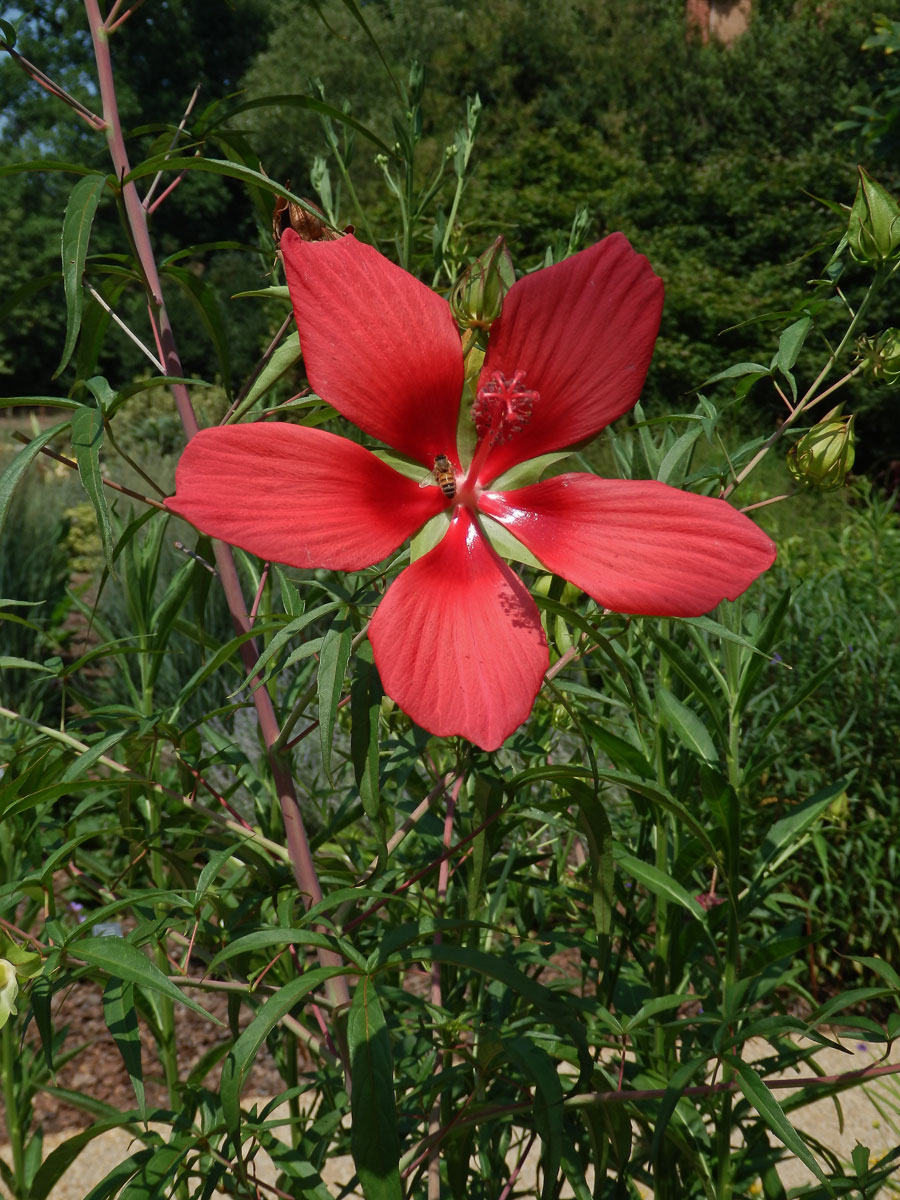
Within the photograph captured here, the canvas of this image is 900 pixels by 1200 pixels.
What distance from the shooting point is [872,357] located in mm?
787

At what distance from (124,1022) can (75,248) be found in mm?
538

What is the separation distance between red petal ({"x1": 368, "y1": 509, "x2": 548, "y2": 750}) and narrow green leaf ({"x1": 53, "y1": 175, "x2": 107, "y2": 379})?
0.23 metres

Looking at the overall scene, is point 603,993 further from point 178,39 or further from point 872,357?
point 178,39

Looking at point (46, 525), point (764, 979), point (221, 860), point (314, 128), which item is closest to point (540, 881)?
point (764, 979)

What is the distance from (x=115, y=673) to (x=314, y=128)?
11865mm

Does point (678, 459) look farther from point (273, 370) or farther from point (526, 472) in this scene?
point (273, 370)

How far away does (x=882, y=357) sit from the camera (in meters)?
0.79

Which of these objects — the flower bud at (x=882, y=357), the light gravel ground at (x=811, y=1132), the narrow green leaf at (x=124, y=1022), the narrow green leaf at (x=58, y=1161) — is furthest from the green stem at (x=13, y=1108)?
the flower bud at (x=882, y=357)

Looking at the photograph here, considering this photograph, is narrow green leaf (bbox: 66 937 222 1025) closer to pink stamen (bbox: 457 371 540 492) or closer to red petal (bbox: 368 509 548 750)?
red petal (bbox: 368 509 548 750)

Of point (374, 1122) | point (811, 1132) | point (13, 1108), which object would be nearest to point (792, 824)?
point (374, 1122)

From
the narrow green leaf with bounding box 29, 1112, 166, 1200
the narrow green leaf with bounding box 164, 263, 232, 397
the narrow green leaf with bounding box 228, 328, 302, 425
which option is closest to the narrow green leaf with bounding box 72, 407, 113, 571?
the narrow green leaf with bounding box 228, 328, 302, 425

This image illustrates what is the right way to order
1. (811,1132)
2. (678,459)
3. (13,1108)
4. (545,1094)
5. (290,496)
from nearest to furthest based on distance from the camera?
(290,496)
(545,1094)
(678,459)
(13,1108)
(811,1132)

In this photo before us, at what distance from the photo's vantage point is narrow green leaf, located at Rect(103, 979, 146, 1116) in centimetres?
70

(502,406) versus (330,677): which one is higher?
(502,406)
